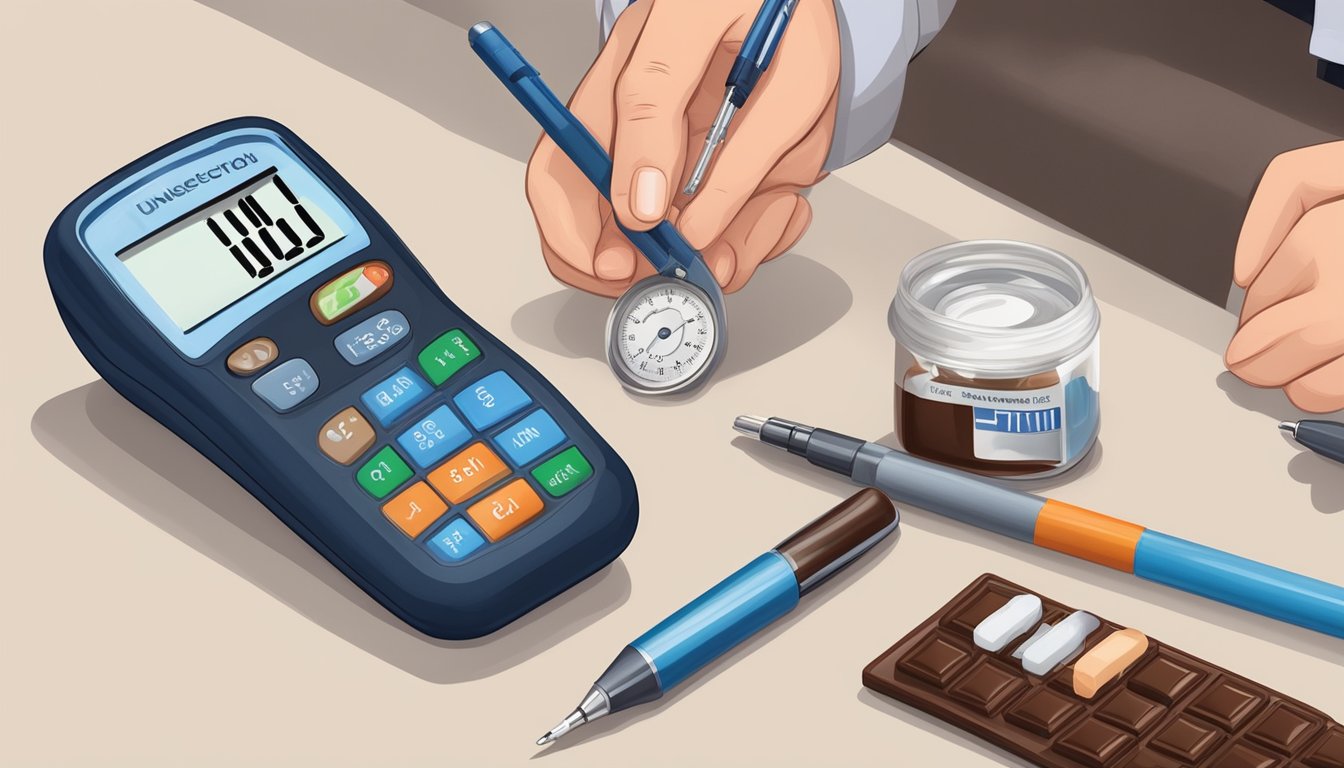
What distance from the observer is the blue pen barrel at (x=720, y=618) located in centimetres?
71

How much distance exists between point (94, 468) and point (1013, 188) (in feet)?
2.12

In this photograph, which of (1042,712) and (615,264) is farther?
(615,264)

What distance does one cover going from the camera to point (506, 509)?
757mm

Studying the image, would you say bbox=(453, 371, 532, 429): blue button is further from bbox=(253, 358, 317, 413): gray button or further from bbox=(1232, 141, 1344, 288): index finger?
bbox=(1232, 141, 1344, 288): index finger

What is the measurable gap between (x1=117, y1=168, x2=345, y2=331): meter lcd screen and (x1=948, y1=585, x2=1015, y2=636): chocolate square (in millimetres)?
378

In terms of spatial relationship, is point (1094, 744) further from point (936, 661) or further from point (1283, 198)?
point (1283, 198)

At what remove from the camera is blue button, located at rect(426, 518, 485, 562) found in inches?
29.0

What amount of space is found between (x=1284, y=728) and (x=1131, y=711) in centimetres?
6

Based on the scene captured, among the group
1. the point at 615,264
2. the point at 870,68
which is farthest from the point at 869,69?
the point at 615,264

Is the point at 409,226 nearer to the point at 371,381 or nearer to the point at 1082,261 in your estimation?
the point at 371,381

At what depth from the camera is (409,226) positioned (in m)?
1.07

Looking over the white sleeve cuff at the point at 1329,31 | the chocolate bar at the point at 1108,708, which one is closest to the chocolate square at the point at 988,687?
the chocolate bar at the point at 1108,708

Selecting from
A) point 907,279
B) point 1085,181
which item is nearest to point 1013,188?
point 1085,181

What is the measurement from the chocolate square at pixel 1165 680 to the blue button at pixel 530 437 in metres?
0.29
